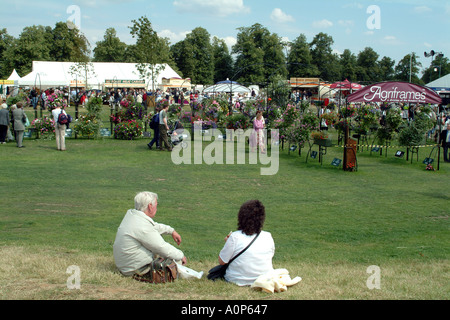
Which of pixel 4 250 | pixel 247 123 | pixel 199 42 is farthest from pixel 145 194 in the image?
pixel 199 42

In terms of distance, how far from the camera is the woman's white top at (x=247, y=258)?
5.47 m

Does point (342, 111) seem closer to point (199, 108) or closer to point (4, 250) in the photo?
point (199, 108)

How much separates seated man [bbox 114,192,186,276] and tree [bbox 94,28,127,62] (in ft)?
306

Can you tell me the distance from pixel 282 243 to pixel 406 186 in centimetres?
746

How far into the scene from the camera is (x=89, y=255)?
687 cm

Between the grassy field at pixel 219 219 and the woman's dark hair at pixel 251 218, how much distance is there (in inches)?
A: 27.9

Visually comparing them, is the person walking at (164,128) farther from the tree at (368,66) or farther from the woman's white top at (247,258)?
the tree at (368,66)

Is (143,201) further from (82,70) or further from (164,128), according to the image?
(82,70)

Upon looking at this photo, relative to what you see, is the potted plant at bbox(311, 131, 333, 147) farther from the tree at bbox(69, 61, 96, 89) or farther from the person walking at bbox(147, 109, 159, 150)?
the tree at bbox(69, 61, 96, 89)

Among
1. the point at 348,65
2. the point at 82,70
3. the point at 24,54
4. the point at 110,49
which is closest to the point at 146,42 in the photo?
the point at 82,70

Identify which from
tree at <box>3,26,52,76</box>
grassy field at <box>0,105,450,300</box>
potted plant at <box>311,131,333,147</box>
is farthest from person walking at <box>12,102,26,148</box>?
tree at <box>3,26,52,76</box>

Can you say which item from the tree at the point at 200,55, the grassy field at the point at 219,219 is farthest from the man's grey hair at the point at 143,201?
the tree at the point at 200,55

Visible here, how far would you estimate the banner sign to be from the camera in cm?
1809

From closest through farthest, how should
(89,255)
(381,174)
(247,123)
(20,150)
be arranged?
(89,255)
(381,174)
(20,150)
(247,123)
